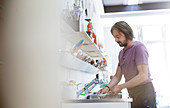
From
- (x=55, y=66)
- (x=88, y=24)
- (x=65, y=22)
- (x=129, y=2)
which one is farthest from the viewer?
(x=129, y=2)

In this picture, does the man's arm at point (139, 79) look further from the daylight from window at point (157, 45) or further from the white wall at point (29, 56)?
the daylight from window at point (157, 45)

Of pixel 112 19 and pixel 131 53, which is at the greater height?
pixel 112 19

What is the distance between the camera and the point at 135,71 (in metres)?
2.11

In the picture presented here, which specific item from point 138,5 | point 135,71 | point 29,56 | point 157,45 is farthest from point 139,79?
point 157,45

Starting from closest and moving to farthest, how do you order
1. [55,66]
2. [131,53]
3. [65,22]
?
[55,66] → [65,22] → [131,53]

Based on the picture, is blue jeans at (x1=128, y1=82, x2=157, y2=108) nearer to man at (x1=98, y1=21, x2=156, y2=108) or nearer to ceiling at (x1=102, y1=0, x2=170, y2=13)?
man at (x1=98, y1=21, x2=156, y2=108)

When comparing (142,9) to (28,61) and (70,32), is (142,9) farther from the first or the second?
(28,61)

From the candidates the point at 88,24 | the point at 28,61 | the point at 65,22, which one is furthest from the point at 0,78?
the point at 88,24

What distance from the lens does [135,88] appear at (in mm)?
2121

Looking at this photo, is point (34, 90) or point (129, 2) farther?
point (129, 2)

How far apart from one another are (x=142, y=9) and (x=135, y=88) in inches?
160

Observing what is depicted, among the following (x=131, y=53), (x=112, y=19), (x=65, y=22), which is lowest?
(x=131, y=53)

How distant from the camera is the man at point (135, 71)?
1.98 meters

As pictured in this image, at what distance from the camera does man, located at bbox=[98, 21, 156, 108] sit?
198cm
